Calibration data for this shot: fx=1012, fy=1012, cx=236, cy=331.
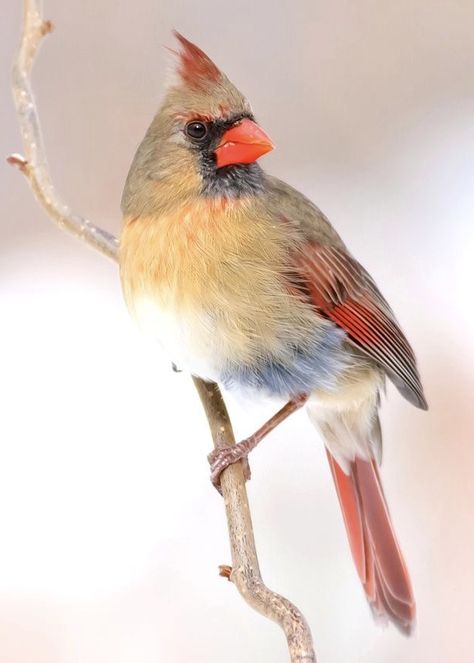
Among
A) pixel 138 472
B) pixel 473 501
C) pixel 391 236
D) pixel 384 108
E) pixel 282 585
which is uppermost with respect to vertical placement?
pixel 384 108

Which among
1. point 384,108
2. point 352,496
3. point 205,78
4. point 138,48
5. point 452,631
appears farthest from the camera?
point 384,108

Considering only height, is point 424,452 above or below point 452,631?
above

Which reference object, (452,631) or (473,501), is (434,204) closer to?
(473,501)

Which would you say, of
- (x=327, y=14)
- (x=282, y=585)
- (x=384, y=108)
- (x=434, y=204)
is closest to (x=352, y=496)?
(x=282, y=585)

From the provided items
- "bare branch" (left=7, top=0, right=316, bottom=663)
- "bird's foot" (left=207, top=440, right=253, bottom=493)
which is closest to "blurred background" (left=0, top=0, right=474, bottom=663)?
"bare branch" (left=7, top=0, right=316, bottom=663)

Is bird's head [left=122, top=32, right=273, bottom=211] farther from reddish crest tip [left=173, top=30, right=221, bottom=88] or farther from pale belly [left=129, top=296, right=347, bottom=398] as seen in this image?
pale belly [left=129, top=296, right=347, bottom=398]

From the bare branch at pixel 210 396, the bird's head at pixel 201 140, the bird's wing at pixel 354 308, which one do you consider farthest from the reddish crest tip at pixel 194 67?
the bird's wing at pixel 354 308
